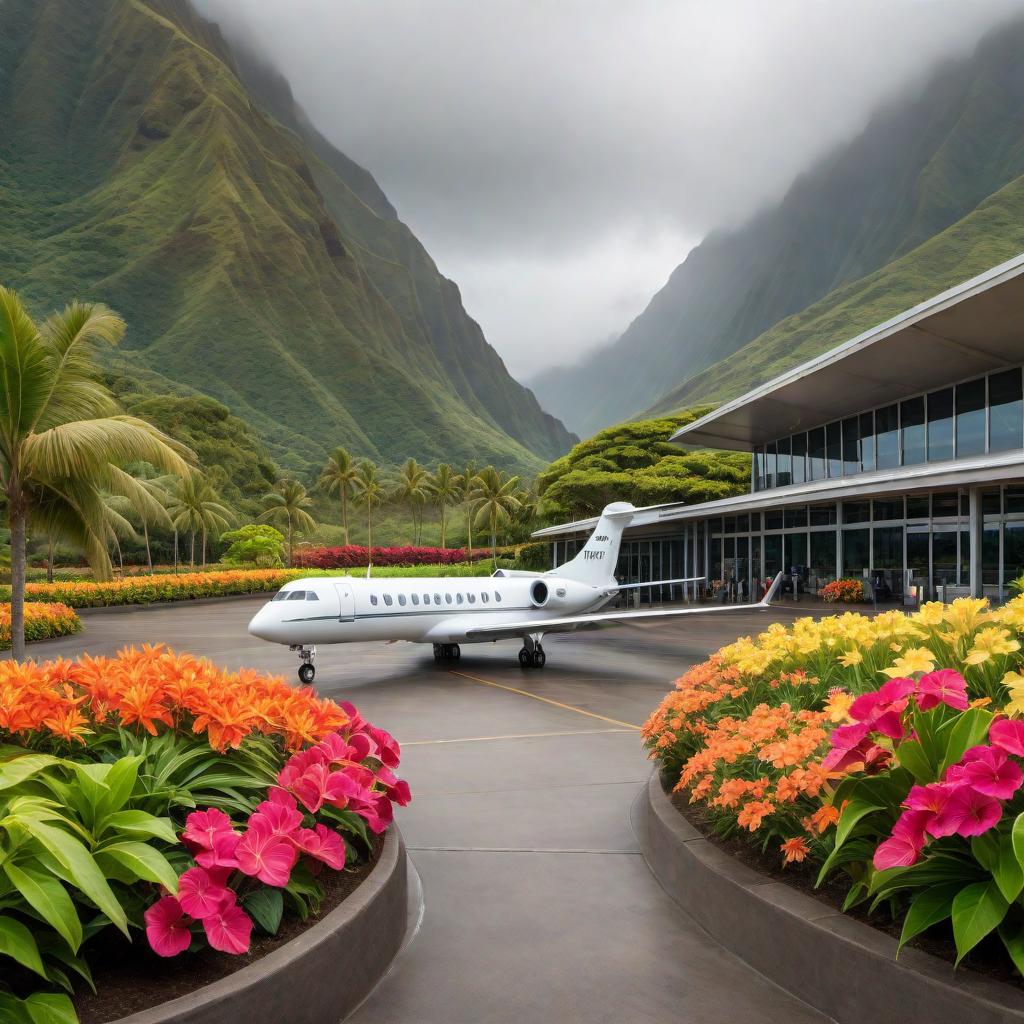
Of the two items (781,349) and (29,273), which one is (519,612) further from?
(29,273)

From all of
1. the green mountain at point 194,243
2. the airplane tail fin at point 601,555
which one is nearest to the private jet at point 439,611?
the airplane tail fin at point 601,555

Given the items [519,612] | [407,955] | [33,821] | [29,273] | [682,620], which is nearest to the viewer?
[33,821]

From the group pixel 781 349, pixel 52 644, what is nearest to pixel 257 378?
pixel 781 349

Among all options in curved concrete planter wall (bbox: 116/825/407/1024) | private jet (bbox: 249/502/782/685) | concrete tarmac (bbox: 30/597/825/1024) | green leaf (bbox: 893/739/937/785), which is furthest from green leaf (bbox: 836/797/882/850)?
private jet (bbox: 249/502/782/685)

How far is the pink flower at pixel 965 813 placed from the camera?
2672mm

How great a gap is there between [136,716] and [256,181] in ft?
648

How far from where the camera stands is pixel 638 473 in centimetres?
4522

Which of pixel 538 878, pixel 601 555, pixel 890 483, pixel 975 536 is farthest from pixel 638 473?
pixel 538 878

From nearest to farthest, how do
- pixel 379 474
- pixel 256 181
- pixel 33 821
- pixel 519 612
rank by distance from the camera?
pixel 33 821, pixel 519 612, pixel 379 474, pixel 256 181

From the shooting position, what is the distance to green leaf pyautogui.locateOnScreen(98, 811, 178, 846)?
3.03 m

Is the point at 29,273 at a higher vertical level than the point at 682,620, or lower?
higher

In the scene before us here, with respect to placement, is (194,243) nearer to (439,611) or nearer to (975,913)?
(439,611)

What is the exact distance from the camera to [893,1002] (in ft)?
9.45

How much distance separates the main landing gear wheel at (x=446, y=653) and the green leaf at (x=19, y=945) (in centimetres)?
1441
